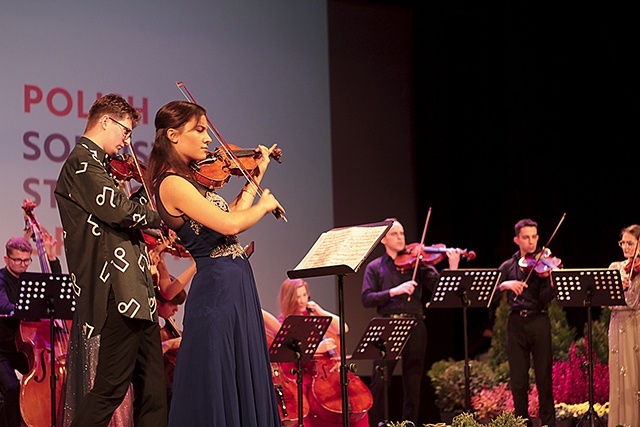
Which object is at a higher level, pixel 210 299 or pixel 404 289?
Answer: pixel 210 299

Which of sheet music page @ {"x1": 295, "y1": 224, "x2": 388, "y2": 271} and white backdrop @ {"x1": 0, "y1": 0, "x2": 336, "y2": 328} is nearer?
sheet music page @ {"x1": 295, "y1": 224, "x2": 388, "y2": 271}

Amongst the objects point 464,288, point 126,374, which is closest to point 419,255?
point 464,288

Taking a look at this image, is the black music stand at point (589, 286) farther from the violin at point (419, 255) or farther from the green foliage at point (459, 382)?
the green foliage at point (459, 382)

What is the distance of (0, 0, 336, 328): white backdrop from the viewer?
6984mm

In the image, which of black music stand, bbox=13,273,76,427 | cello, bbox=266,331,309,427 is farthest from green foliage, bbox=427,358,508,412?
black music stand, bbox=13,273,76,427

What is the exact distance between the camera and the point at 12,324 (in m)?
6.20

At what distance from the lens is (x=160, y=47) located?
7707 mm

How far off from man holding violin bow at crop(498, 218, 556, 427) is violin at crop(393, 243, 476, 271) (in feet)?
1.58

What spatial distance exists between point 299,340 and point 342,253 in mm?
1820

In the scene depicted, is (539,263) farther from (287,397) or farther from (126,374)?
(126,374)

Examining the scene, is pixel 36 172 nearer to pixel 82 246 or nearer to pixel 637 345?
pixel 82 246

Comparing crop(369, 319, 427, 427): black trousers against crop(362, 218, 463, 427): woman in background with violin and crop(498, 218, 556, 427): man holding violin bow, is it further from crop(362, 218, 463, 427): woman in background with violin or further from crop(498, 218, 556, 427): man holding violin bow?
crop(498, 218, 556, 427): man holding violin bow

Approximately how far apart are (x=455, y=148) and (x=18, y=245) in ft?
17.4

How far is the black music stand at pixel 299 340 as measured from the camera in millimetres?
5793
